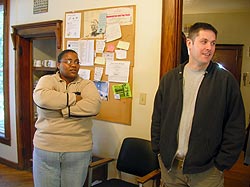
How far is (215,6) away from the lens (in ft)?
16.8

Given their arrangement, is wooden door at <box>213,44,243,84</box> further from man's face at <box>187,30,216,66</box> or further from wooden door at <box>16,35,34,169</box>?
man's face at <box>187,30,216,66</box>

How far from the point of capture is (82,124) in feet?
6.49

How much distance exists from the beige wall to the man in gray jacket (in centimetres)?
431

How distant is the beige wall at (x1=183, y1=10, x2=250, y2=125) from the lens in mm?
5418

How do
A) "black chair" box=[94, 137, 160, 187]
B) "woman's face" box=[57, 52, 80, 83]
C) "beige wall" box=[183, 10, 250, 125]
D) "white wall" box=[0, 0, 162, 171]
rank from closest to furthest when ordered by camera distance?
"woman's face" box=[57, 52, 80, 83] → "black chair" box=[94, 137, 160, 187] → "white wall" box=[0, 0, 162, 171] → "beige wall" box=[183, 10, 250, 125]

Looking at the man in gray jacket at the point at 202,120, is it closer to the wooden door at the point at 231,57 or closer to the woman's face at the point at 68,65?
the woman's face at the point at 68,65

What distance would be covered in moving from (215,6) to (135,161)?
13.1 ft

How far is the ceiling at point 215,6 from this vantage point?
472 centimetres

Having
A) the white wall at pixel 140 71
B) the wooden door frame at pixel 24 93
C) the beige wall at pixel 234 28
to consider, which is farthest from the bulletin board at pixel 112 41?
the beige wall at pixel 234 28

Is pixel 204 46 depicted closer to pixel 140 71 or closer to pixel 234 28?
Result: pixel 140 71

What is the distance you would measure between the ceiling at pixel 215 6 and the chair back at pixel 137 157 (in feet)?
10.3

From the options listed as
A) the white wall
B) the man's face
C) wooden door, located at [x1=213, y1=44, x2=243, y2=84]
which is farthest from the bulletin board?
wooden door, located at [x1=213, y1=44, x2=243, y2=84]

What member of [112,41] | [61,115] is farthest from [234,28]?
[61,115]

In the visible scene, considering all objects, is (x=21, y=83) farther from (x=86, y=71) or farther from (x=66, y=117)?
(x=66, y=117)
